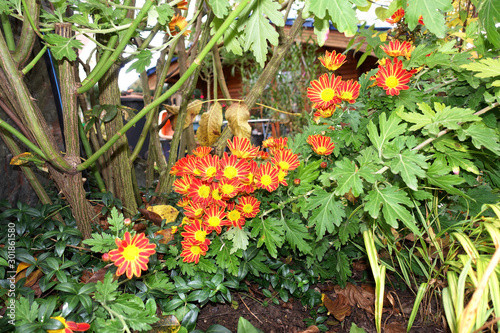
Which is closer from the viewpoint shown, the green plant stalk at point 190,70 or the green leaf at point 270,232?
the green plant stalk at point 190,70

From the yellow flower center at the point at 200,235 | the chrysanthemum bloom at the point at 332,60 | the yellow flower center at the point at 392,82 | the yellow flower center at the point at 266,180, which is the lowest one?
the yellow flower center at the point at 200,235

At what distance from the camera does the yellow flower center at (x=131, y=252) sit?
0.80m

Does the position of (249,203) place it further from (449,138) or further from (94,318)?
(449,138)

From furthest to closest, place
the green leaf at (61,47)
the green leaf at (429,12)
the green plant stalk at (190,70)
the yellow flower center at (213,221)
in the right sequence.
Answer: the yellow flower center at (213,221)
the green leaf at (61,47)
the green plant stalk at (190,70)
the green leaf at (429,12)

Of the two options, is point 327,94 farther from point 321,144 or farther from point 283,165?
point 283,165

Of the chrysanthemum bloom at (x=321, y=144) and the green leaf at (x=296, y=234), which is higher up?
the chrysanthemum bloom at (x=321, y=144)

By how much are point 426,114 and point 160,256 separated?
0.99 metres

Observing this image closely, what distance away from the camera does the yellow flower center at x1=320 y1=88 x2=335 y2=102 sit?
3.43ft

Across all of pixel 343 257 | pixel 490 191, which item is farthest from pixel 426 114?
pixel 343 257

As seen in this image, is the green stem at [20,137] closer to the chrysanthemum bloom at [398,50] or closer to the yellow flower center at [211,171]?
the yellow flower center at [211,171]

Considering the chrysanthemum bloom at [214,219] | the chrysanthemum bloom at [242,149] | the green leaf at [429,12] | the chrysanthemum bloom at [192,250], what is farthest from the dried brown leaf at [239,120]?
the green leaf at [429,12]

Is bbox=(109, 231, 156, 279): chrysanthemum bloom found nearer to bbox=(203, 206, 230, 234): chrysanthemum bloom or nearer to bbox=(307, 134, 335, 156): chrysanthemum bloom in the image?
bbox=(203, 206, 230, 234): chrysanthemum bloom

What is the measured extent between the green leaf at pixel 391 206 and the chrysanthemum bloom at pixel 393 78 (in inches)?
12.6

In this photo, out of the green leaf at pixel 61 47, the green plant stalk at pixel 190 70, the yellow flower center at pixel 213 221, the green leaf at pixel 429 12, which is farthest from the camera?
the yellow flower center at pixel 213 221
